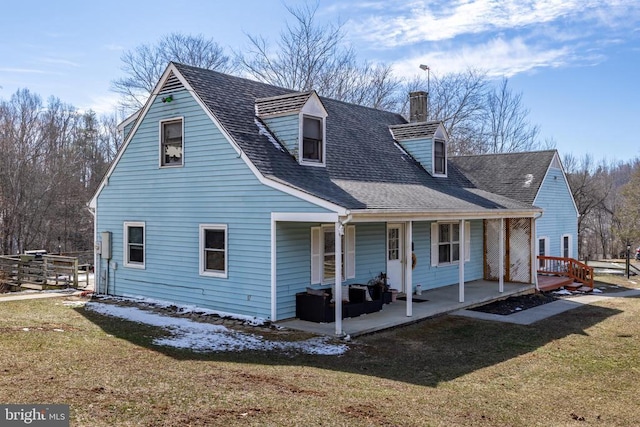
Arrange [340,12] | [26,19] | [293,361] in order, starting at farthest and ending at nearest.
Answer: [340,12] < [26,19] < [293,361]

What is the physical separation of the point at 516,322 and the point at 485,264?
6748 mm

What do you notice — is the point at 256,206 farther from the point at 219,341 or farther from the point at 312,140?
the point at 219,341

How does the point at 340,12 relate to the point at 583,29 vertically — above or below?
above

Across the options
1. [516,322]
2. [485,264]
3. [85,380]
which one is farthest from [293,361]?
[485,264]

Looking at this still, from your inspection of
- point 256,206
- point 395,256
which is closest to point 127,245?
point 256,206

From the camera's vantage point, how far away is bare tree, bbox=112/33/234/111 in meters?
32.9

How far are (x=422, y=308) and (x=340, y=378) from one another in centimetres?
584

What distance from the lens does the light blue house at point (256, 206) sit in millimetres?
11250

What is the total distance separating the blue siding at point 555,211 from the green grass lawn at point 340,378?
9687 millimetres

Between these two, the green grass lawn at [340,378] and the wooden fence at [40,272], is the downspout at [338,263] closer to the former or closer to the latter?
the green grass lawn at [340,378]

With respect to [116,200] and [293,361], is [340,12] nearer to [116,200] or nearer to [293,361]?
Result: [116,200]

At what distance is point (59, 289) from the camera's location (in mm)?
16312

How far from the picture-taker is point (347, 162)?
14.2m

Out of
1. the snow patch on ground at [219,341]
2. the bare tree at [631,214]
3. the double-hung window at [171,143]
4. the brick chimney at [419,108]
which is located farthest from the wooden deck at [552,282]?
the bare tree at [631,214]
